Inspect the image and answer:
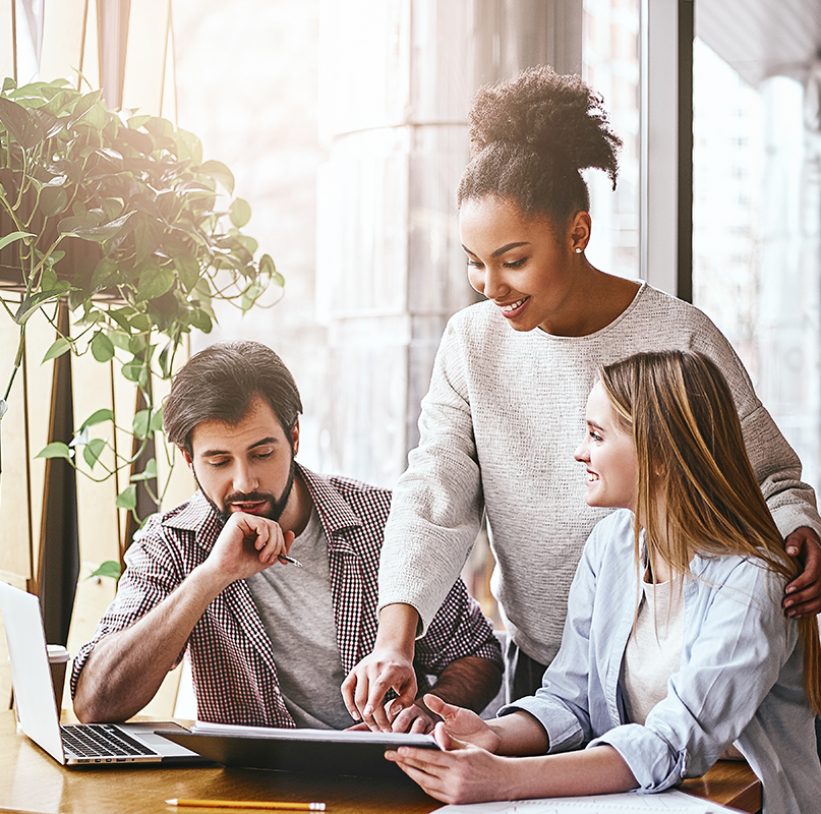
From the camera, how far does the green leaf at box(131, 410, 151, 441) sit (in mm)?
1948

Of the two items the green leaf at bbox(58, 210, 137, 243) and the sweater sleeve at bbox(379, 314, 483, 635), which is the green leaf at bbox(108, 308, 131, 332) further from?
the sweater sleeve at bbox(379, 314, 483, 635)

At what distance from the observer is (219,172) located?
6.07 feet

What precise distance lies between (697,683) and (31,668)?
2.79ft

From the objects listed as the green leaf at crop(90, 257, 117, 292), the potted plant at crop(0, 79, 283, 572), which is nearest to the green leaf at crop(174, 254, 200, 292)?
the potted plant at crop(0, 79, 283, 572)

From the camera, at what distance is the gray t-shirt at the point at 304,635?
172 cm

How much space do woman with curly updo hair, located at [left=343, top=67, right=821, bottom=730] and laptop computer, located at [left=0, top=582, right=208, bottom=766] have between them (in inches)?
13.1

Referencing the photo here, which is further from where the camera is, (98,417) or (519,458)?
(98,417)

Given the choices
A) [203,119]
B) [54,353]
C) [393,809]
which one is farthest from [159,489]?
[393,809]

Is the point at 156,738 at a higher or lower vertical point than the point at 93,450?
lower

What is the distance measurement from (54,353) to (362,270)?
1.69 ft

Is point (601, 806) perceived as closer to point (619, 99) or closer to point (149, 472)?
point (149, 472)

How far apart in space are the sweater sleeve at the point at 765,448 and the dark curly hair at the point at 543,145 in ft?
0.88

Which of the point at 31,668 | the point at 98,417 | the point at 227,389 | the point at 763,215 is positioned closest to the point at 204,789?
the point at 31,668

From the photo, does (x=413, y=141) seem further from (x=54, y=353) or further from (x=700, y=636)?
(x=700, y=636)
